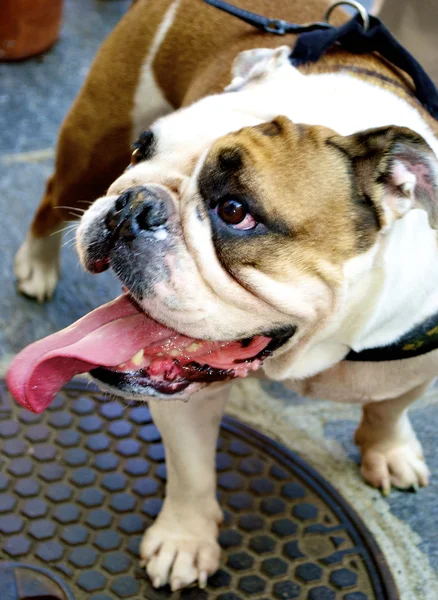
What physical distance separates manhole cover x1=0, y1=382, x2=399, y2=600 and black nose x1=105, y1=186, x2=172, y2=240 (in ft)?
2.19

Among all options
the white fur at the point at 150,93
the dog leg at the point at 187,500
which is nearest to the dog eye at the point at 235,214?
the dog leg at the point at 187,500

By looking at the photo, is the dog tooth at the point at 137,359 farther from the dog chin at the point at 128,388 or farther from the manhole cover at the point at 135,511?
the manhole cover at the point at 135,511

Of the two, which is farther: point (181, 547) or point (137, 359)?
point (181, 547)

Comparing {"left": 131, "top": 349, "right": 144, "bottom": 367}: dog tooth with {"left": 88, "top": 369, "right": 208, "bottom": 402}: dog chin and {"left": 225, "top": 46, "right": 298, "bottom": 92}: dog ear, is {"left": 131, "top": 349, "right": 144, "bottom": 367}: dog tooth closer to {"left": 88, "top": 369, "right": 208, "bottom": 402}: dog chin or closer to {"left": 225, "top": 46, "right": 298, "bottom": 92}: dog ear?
{"left": 88, "top": 369, "right": 208, "bottom": 402}: dog chin

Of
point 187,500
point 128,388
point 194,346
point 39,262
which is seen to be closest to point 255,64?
point 194,346

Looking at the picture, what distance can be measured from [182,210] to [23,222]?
5.38ft

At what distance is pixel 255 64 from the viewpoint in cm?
177

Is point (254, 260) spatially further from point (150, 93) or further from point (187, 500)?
point (150, 93)

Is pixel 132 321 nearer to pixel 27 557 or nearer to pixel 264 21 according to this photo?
pixel 27 557

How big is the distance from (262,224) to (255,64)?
0.53m

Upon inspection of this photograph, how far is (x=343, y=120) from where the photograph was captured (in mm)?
1543

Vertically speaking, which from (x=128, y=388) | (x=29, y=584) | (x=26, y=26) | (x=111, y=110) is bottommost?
(x=26, y=26)

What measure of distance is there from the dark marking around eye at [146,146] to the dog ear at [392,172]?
34 centimetres

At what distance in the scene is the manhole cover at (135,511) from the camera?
1.90m
